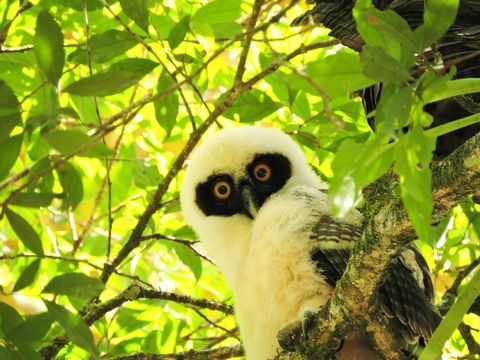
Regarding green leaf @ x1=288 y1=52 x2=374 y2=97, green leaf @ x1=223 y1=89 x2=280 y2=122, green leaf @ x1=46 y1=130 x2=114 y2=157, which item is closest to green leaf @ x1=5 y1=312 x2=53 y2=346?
green leaf @ x1=46 y1=130 x2=114 y2=157

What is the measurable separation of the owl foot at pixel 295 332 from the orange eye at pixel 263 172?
31.8 inches

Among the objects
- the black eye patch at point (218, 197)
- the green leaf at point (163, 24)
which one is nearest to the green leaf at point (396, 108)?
the black eye patch at point (218, 197)

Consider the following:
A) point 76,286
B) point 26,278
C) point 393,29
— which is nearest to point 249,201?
point 26,278

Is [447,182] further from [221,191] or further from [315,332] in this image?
[221,191]

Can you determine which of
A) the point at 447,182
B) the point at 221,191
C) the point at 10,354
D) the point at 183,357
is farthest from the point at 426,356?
the point at 221,191

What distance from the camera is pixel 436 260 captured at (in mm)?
3508

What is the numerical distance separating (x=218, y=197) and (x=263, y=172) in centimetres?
21

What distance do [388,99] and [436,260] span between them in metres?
2.30

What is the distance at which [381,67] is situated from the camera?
4.46 feet

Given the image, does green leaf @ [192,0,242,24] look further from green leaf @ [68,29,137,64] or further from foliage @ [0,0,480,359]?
green leaf @ [68,29,137,64]

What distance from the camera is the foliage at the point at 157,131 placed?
4.69ft

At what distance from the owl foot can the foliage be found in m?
0.44

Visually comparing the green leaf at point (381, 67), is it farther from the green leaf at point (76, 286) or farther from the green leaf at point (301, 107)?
the green leaf at point (301, 107)

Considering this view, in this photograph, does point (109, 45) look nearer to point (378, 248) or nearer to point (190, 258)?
point (190, 258)
